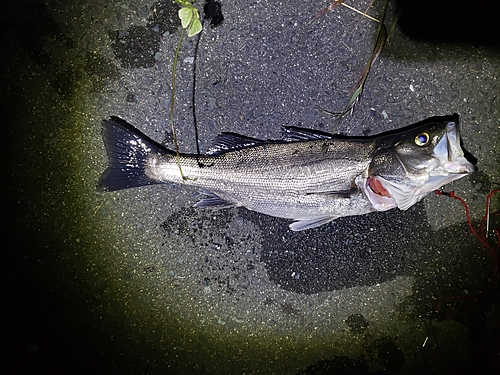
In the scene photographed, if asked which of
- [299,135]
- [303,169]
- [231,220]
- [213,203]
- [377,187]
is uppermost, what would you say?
[299,135]

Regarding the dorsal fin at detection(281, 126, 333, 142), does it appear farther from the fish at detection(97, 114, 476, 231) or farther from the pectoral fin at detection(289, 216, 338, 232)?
the pectoral fin at detection(289, 216, 338, 232)

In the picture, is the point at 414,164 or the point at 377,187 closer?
the point at 414,164

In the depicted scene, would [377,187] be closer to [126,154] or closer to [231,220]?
[231,220]

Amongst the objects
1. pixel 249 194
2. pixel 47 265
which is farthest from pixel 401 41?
pixel 47 265

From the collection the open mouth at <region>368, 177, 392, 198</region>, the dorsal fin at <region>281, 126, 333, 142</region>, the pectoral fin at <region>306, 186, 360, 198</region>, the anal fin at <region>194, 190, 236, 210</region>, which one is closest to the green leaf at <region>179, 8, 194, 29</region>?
the dorsal fin at <region>281, 126, 333, 142</region>

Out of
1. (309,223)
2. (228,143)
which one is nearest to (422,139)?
(309,223)

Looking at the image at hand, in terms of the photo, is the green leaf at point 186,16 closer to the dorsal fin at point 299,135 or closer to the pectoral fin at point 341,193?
the dorsal fin at point 299,135

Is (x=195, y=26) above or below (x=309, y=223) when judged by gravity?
above
